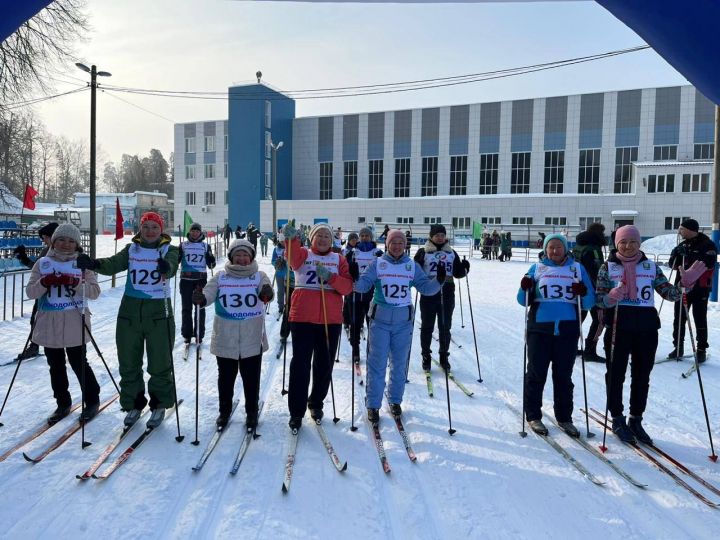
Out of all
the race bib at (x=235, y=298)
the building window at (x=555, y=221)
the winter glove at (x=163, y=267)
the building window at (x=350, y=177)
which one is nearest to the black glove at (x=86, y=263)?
the winter glove at (x=163, y=267)

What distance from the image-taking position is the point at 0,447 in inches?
157

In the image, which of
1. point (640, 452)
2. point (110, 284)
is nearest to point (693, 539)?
point (640, 452)

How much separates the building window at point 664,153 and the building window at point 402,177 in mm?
21214

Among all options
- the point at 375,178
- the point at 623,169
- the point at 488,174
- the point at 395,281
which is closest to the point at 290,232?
the point at 395,281

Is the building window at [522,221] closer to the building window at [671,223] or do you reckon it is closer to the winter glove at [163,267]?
the building window at [671,223]

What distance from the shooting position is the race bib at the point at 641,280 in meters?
4.29

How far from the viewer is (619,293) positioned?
429 cm

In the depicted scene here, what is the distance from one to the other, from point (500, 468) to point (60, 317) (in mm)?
3920

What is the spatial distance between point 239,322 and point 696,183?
135ft

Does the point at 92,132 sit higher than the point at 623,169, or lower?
lower

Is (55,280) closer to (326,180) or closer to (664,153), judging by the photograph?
(664,153)

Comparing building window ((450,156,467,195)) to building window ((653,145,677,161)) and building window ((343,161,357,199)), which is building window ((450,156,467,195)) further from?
building window ((653,145,677,161))

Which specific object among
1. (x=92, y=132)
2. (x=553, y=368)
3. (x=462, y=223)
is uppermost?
(x=92, y=132)

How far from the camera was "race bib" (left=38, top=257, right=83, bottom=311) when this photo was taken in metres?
4.40
